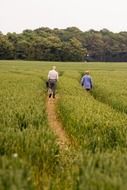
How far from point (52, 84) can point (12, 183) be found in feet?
72.0

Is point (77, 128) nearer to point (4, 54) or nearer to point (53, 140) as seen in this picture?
point (53, 140)

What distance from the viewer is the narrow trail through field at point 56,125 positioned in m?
12.9

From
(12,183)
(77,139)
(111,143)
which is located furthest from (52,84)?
(12,183)

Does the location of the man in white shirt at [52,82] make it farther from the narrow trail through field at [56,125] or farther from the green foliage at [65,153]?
the green foliage at [65,153]

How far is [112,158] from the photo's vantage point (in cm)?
789

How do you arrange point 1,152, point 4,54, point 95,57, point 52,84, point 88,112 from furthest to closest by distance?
point 95,57 < point 4,54 < point 52,84 < point 88,112 < point 1,152

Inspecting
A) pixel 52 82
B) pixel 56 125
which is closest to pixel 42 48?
pixel 52 82

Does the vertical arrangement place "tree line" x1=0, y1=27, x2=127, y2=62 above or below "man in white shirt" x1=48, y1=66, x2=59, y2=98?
below

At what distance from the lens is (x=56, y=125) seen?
18.0 m

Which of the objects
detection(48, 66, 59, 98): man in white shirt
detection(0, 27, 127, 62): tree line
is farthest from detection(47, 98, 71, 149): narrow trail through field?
detection(0, 27, 127, 62): tree line

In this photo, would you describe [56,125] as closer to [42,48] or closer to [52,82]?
[52,82]

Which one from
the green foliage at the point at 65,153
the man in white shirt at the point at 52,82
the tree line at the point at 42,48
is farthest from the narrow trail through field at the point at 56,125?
the tree line at the point at 42,48

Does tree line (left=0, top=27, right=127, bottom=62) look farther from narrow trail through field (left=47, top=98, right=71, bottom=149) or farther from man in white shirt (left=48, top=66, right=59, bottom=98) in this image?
narrow trail through field (left=47, top=98, right=71, bottom=149)

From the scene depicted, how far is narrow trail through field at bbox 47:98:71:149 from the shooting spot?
12928mm
